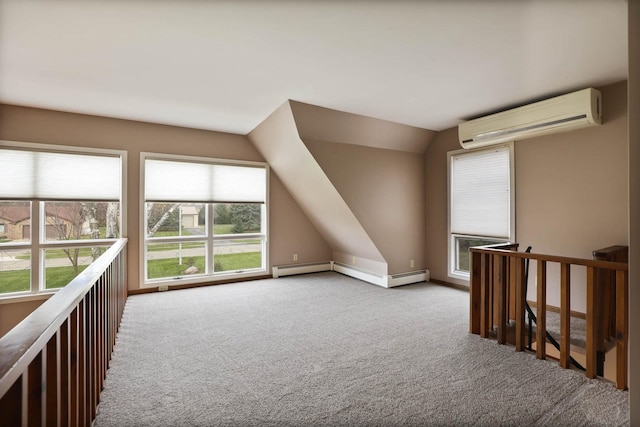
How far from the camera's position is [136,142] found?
4262mm

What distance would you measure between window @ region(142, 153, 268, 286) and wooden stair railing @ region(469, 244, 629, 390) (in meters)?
3.46

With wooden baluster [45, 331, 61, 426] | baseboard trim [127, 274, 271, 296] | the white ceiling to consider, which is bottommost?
baseboard trim [127, 274, 271, 296]

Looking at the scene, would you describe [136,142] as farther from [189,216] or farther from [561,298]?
[561,298]

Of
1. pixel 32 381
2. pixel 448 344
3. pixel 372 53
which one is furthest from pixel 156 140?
pixel 448 344

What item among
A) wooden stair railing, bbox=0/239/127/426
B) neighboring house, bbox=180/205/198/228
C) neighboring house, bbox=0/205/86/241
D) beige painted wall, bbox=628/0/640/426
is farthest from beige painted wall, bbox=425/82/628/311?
neighboring house, bbox=0/205/86/241

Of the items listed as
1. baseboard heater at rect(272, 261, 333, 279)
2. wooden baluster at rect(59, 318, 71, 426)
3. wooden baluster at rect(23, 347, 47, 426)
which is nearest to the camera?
wooden baluster at rect(23, 347, 47, 426)

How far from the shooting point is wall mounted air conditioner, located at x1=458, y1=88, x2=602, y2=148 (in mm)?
2994

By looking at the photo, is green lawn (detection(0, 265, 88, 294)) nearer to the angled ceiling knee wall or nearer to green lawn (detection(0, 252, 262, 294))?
green lawn (detection(0, 252, 262, 294))

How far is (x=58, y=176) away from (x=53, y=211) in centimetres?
45

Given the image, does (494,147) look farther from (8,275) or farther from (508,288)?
(8,275)

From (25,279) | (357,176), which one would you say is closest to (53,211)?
(25,279)

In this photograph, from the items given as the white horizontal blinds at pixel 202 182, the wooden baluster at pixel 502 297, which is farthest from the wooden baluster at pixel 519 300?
the white horizontal blinds at pixel 202 182

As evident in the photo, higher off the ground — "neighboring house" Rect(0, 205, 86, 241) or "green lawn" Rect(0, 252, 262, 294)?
"neighboring house" Rect(0, 205, 86, 241)

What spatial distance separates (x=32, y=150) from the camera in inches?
145
